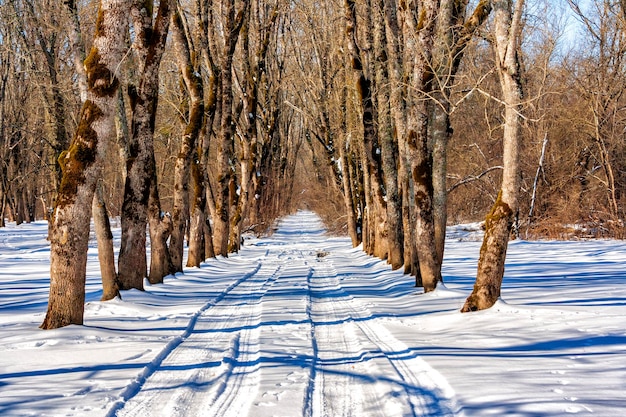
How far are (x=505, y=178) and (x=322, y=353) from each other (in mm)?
4080

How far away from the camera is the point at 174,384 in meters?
5.42

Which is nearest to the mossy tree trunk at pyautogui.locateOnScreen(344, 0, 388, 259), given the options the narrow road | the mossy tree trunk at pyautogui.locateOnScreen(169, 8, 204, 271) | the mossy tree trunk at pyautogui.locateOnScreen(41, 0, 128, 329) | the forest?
the forest

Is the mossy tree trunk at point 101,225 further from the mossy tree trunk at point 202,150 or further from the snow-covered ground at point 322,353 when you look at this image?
the mossy tree trunk at point 202,150

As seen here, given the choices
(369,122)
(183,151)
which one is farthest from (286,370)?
(369,122)

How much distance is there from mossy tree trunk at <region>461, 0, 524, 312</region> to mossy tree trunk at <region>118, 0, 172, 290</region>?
6861 millimetres

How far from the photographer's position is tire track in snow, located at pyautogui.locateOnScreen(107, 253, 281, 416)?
4.83 metres

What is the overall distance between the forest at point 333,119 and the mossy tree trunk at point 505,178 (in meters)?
0.03

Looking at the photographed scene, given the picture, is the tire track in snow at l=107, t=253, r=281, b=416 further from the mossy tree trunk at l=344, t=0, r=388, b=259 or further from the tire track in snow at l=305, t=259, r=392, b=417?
the mossy tree trunk at l=344, t=0, r=388, b=259

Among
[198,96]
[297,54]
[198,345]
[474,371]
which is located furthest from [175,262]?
[297,54]

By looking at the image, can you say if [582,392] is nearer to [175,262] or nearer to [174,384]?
[174,384]

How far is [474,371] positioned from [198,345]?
340 centimetres

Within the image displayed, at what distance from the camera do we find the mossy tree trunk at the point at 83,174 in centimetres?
750

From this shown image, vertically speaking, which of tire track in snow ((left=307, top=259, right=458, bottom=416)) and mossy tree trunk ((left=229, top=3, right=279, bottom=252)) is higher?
mossy tree trunk ((left=229, top=3, right=279, bottom=252))

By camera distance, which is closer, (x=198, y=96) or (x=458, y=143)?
(x=198, y=96)
